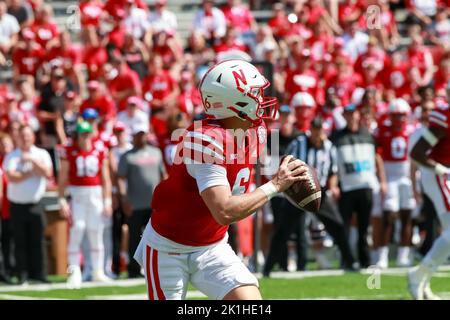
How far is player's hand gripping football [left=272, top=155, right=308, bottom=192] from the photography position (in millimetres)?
5379

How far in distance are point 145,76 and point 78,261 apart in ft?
13.9

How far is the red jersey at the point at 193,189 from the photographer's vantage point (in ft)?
17.7

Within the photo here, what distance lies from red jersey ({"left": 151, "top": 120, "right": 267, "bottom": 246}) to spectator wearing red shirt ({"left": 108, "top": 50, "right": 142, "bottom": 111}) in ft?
28.5

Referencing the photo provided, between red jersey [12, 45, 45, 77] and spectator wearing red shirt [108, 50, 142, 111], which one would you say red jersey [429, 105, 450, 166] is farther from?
red jersey [12, 45, 45, 77]

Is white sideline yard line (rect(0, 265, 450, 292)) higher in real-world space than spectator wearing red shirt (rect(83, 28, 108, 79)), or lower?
lower

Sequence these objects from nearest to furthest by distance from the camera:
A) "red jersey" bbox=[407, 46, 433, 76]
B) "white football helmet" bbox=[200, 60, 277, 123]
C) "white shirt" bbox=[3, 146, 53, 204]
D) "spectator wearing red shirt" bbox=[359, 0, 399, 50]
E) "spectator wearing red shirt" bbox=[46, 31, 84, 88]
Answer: "white football helmet" bbox=[200, 60, 277, 123] < "white shirt" bbox=[3, 146, 53, 204] < "spectator wearing red shirt" bbox=[46, 31, 84, 88] < "red jersey" bbox=[407, 46, 433, 76] < "spectator wearing red shirt" bbox=[359, 0, 399, 50]

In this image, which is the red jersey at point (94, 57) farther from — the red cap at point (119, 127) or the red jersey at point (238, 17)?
the red cap at point (119, 127)

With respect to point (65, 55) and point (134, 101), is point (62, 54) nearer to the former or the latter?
point (65, 55)

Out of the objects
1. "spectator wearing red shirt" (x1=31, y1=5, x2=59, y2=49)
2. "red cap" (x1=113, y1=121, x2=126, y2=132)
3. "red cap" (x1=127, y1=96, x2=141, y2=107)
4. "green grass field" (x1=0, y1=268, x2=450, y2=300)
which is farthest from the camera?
"spectator wearing red shirt" (x1=31, y1=5, x2=59, y2=49)

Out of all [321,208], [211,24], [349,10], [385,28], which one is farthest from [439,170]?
[349,10]

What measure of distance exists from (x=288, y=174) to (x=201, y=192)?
44 centimetres

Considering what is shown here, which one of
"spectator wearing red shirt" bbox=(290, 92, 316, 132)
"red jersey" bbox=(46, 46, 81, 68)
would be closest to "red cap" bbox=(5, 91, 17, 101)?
"red jersey" bbox=(46, 46, 81, 68)

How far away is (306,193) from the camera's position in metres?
5.54

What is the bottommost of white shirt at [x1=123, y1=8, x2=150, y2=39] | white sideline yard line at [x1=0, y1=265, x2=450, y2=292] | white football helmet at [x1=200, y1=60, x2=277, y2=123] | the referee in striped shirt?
white sideline yard line at [x1=0, y1=265, x2=450, y2=292]
